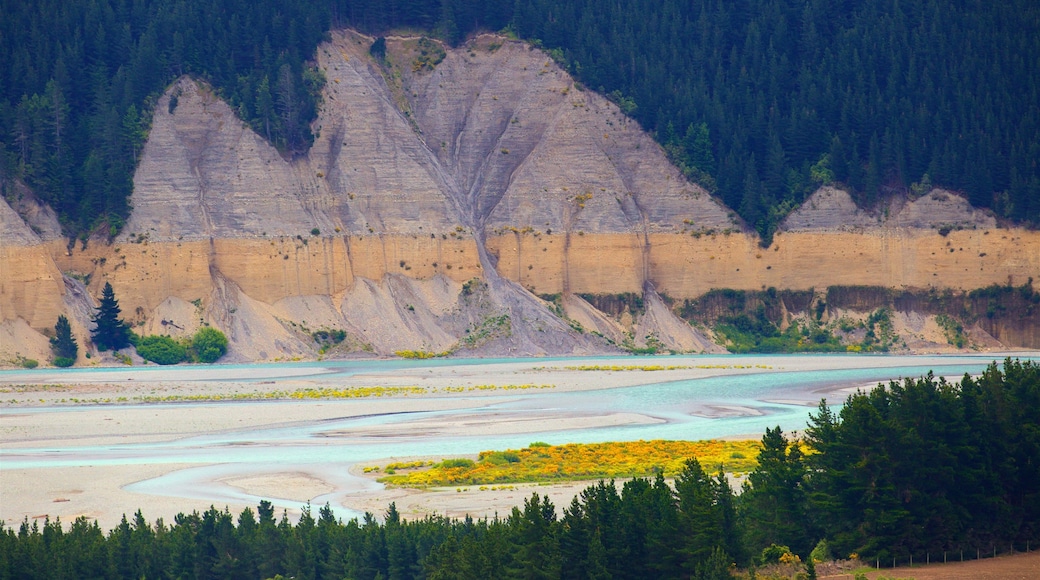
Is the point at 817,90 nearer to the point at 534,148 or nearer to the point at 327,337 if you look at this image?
the point at 534,148

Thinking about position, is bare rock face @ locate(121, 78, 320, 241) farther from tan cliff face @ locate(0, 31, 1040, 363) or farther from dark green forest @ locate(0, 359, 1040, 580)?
dark green forest @ locate(0, 359, 1040, 580)

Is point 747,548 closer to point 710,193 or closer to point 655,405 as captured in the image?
point 655,405

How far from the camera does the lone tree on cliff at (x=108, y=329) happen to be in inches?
3263

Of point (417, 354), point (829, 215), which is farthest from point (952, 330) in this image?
point (417, 354)

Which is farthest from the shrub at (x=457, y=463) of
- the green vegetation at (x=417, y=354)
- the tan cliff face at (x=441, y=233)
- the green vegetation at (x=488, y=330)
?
the green vegetation at (x=488, y=330)

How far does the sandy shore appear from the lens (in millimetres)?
39719

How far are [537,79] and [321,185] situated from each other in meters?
18.4

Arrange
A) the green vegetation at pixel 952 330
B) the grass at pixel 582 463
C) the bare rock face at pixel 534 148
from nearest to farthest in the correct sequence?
the grass at pixel 582 463 < the green vegetation at pixel 952 330 < the bare rock face at pixel 534 148

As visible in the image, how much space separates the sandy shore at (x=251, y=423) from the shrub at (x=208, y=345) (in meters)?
3.53

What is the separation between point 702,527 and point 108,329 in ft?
200

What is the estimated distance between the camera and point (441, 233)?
9525 cm

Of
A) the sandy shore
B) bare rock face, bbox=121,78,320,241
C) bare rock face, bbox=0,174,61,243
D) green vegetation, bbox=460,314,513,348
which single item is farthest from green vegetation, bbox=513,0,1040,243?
bare rock face, bbox=0,174,61,243

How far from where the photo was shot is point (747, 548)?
96.8 ft

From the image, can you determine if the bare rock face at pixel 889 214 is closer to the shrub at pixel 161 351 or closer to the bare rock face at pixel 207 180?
the bare rock face at pixel 207 180
